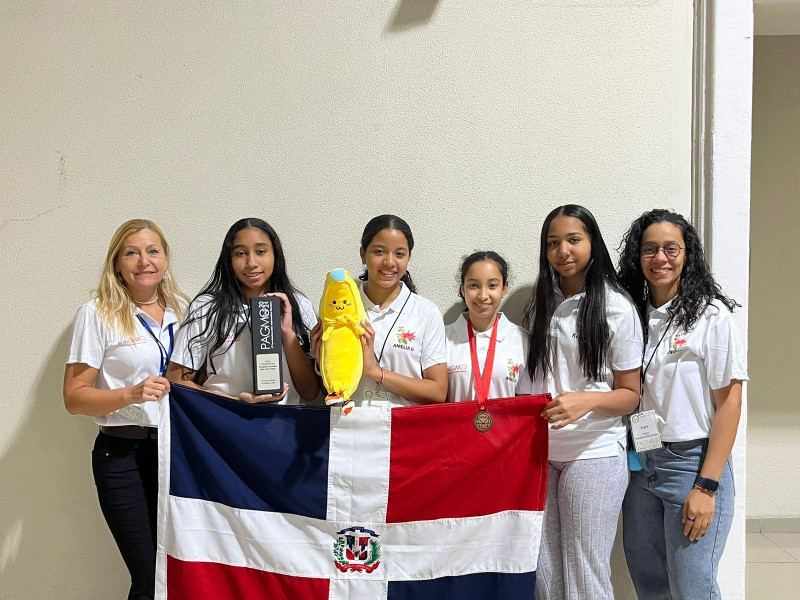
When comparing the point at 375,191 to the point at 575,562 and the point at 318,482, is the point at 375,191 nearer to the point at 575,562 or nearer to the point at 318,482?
the point at 318,482

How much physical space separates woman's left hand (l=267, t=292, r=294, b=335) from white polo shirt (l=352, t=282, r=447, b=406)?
10.1 inches

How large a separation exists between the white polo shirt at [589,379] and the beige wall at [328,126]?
471mm

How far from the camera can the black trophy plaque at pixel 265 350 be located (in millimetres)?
1966

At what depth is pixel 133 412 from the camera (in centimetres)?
206

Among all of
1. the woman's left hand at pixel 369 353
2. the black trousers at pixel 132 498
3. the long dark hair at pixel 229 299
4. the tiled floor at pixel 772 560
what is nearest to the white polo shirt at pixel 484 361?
the woman's left hand at pixel 369 353

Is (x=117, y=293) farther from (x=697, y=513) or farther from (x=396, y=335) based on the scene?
(x=697, y=513)

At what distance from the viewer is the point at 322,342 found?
6.46ft

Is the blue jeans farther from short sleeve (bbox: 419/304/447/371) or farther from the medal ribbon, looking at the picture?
short sleeve (bbox: 419/304/447/371)

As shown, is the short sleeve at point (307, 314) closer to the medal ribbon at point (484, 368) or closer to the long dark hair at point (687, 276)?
the medal ribbon at point (484, 368)

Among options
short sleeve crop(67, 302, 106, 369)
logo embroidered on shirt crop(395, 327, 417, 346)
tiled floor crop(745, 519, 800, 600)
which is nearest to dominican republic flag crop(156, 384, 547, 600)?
logo embroidered on shirt crop(395, 327, 417, 346)

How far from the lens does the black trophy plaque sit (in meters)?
1.97

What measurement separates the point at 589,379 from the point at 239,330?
1.14 m

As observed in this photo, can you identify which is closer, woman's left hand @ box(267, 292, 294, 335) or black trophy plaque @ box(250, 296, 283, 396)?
black trophy plaque @ box(250, 296, 283, 396)

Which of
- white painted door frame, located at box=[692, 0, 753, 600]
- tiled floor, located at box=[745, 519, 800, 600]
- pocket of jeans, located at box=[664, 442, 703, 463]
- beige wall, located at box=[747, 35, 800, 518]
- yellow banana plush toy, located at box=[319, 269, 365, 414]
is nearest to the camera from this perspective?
yellow banana plush toy, located at box=[319, 269, 365, 414]
